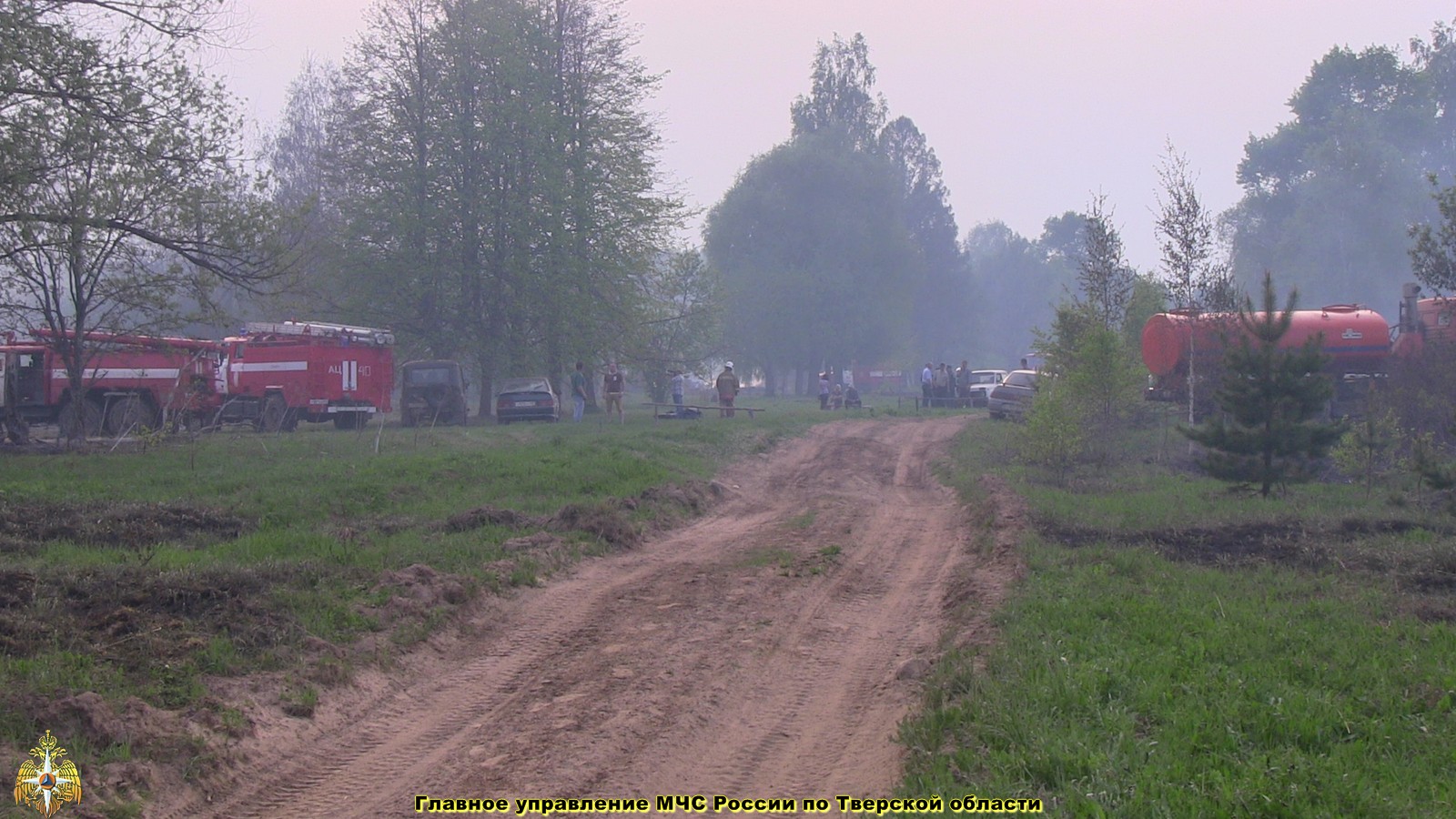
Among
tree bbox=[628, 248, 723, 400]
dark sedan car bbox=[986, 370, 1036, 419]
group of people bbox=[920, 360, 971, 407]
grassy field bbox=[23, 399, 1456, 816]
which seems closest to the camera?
grassy field bbox=[23, 399, 1456, 816]

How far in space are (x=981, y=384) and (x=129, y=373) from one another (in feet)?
111

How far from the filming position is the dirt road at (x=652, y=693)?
5730 mm

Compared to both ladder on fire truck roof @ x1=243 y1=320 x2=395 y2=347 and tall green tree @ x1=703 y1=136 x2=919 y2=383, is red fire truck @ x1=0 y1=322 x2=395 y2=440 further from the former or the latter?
tall green tree @ x1=703 y1=136 x2=919 y2=383

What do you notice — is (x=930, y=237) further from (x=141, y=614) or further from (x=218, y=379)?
(x=141, y=614)

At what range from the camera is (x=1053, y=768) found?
529 centimetres

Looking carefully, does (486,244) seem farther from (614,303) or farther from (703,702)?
(703,702)

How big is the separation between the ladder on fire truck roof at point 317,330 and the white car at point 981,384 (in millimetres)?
24608

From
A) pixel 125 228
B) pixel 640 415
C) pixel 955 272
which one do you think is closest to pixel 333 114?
pixel 640 415

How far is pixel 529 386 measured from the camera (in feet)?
112

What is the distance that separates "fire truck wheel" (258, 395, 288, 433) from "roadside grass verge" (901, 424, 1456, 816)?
24.6 metres

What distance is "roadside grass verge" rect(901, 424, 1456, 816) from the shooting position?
5039 mm

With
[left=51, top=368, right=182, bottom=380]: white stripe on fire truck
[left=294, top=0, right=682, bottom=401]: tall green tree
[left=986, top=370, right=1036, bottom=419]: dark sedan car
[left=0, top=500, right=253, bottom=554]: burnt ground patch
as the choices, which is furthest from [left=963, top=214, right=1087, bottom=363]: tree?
[left=0, top=500, right=253, bottom=554]: burnt ground patch

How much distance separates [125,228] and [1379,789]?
18840 mm

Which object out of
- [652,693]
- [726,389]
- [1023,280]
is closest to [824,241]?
[726,389]
